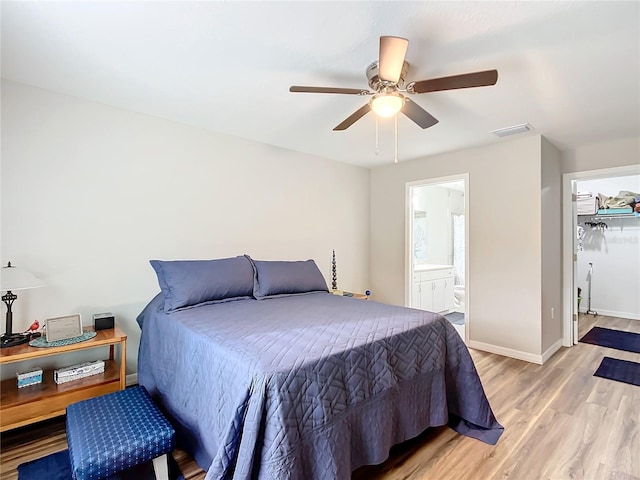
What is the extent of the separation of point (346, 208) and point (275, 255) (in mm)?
1420

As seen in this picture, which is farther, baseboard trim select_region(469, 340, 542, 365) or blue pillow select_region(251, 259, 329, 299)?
baseboard trim select_region(469, 340, 542, 365)

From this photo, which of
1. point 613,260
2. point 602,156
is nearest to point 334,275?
point 602,156

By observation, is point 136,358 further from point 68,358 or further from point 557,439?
point 557,439

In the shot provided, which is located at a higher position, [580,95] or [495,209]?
[580,95]

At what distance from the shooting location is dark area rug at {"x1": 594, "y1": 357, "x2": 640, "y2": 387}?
120 inches

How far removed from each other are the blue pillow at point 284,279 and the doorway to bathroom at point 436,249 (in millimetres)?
1816

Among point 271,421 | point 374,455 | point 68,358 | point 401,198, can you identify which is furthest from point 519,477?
point 401,198

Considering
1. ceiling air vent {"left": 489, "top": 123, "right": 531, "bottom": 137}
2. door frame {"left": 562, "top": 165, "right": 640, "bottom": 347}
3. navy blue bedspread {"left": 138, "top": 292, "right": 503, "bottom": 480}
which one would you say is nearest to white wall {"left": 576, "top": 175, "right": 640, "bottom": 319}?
door frame {"left": 562, "top": 165, "right": 640, "bottom": 347}

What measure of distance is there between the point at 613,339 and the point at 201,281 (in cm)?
508

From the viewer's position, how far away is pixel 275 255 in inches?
152

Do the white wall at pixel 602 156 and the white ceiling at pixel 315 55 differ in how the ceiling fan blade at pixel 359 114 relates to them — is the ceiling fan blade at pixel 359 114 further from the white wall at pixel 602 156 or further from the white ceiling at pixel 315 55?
the white wall at pixel 602 156

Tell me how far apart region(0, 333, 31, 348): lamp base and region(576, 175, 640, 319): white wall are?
6986mm

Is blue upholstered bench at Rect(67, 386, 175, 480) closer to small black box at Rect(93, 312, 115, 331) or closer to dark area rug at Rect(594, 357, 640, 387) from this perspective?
small black box at Rect(93, 312, 115, 331)

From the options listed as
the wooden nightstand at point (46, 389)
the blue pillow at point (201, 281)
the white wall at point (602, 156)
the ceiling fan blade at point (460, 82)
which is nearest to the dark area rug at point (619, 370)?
the white wall at point (602, 156)
